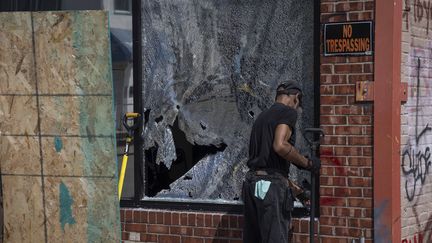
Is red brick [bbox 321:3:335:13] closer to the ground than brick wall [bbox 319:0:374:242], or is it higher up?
higher up

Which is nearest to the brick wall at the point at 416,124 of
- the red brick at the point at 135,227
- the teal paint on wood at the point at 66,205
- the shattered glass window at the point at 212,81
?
the shattered glass window at the point at 212,81

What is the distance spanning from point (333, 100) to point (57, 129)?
94.2 inches

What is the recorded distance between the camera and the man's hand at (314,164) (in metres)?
6.97

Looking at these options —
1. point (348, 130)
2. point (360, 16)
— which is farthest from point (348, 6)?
point (348, 130)

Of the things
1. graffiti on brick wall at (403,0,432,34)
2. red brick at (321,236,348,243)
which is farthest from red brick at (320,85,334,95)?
red brick at (321,236,348,243)

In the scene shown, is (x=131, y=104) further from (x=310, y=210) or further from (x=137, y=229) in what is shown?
(x=310, y=210)

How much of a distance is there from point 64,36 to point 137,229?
1935 millimetres

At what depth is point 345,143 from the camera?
291 inches

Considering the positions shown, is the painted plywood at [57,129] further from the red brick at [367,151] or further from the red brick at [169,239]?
the red brick at [367,151]

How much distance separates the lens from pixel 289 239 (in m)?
7.64

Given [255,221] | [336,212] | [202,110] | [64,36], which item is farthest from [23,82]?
[336,212]

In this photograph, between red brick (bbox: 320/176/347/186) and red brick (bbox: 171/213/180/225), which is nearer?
red brick (bbox: 320/176/347/186)

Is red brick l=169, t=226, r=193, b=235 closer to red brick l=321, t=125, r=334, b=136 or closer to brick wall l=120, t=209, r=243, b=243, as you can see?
brick wall l=120, t=209, r=243, b=243

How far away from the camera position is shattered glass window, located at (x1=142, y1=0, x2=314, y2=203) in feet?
25.3
